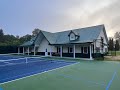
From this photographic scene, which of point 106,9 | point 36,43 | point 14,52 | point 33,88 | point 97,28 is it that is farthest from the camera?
point 14,52

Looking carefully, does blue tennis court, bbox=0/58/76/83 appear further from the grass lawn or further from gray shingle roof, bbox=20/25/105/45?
gray shingle roof, bbox=20/25/105/45

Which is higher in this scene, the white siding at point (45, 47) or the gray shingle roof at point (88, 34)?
the gray shingle roof at point (88, 34)

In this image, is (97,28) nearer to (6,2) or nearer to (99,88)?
(6,2)

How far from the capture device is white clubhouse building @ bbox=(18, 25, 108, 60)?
26.8m

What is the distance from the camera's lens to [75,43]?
27.0m

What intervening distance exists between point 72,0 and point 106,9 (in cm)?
703

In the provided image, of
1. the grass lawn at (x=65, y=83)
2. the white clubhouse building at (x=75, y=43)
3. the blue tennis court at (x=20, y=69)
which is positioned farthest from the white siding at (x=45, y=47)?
the grass lawn at (x=65, y=83)

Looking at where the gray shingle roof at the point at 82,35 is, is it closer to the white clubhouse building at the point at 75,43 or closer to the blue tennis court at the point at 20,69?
the white clubhouse building at the point at 75,43

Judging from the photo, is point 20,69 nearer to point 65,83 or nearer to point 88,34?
point 65,83

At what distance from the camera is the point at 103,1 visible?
63.8 feet

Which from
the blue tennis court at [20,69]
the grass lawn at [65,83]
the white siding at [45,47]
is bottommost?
the grass lawn at [65,83]

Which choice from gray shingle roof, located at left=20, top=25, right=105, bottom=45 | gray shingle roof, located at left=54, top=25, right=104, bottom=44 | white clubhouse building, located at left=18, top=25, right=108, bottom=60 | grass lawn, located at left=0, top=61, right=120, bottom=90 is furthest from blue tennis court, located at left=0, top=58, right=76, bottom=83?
gray shingle roof, located at left=20, top=25, right=105, bottom=45

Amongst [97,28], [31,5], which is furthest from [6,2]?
[97,28]

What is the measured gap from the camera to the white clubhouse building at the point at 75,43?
26.8 meters
